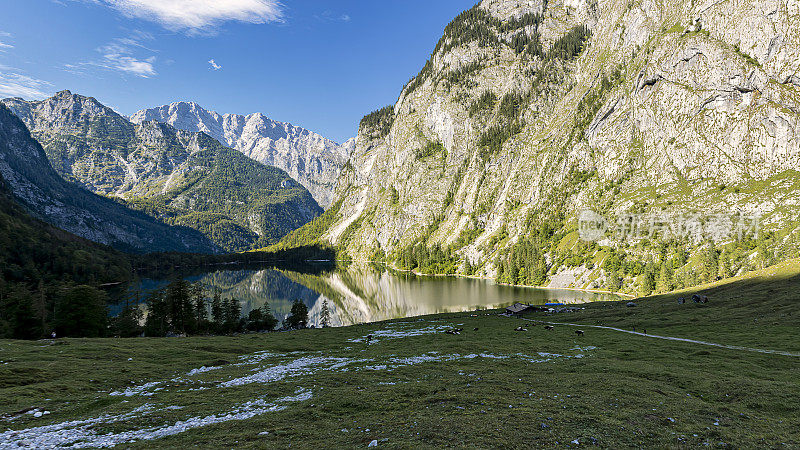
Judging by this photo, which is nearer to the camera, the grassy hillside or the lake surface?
the grassy hillside

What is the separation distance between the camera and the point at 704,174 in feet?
629

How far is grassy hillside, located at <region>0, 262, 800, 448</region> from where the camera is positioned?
16125mm

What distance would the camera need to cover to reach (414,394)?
23.6 meters

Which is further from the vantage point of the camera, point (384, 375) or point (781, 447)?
point (384, 375)

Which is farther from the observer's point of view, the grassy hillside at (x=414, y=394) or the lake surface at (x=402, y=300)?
the lake surface at (x=402, y=300)

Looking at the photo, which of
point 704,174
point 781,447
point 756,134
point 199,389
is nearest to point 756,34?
point 756,134

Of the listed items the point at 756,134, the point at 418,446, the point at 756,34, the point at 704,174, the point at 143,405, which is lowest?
the point at 143,405

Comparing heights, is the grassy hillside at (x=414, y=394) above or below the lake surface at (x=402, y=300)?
above

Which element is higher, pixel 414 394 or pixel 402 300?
pixel 414 394

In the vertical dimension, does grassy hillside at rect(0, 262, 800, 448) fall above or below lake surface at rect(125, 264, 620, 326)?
above

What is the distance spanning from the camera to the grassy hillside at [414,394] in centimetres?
1612

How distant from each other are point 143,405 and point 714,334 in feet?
236

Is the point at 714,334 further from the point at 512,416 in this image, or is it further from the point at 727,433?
the point at 512,416

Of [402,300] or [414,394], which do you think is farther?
[402,300]
